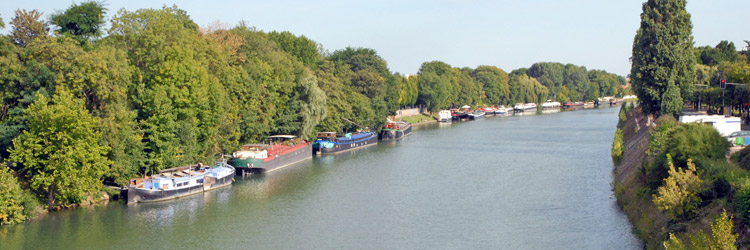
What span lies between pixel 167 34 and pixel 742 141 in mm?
42691

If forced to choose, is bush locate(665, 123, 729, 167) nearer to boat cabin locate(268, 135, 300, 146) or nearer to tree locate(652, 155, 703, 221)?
tree locate(652, 155, 703, 221)

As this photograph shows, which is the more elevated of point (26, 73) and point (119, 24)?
point (119, 24)

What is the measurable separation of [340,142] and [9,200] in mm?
43993

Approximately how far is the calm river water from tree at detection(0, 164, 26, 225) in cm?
63

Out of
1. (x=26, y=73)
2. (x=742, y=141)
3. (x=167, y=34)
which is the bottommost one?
(x=742, y=141)

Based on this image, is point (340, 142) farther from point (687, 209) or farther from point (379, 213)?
point (687, 209)

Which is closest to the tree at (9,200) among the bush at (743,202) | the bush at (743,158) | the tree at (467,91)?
the bush at (743,202)

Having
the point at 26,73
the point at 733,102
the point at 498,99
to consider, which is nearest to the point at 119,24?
the point at 26,73

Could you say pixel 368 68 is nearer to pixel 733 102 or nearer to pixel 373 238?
pixel 733 102

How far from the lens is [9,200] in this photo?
1505 inches

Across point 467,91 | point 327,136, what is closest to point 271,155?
point 327,136

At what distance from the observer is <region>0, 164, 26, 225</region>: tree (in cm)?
3731

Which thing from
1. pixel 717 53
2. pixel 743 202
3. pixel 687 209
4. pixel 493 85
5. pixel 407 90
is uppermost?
pixel 717 53

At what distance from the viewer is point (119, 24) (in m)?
54.8
